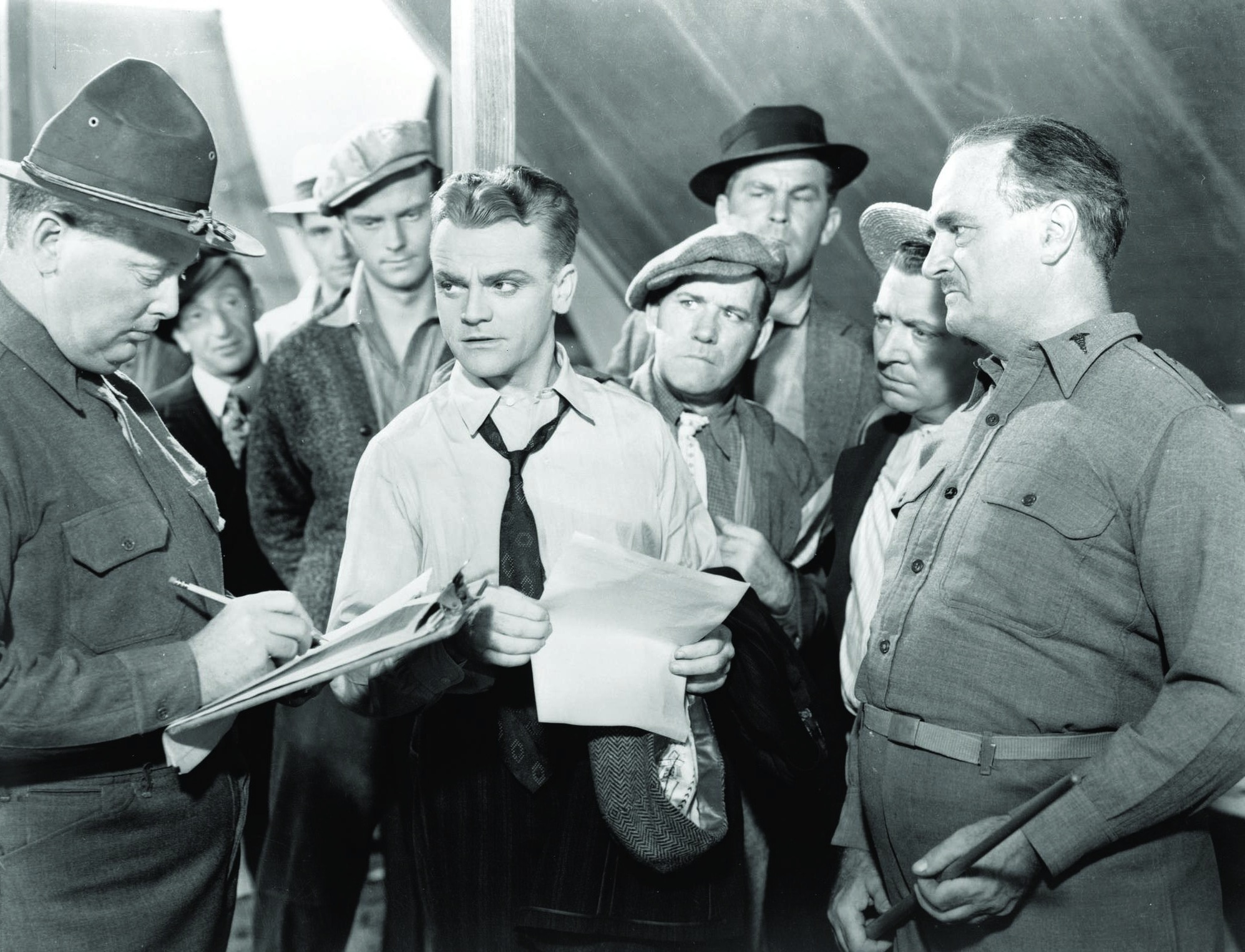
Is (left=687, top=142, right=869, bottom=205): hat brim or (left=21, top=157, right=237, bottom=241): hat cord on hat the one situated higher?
(left=21, top=157, right=237, bottom=241): hat cord on hat

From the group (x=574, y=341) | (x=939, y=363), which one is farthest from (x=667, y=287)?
(x=574, y=341)

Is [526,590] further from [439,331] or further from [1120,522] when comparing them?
[439,331]

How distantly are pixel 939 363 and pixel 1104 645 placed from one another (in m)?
1.22

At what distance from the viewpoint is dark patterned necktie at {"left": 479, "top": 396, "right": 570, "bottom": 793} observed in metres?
2.44

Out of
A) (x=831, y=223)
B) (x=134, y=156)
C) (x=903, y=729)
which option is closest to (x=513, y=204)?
(x=134, y=156)

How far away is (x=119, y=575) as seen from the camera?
1.98 metres

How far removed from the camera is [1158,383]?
76.9 inches

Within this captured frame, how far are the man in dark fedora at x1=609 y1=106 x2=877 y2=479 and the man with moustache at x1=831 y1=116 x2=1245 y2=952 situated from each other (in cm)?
140

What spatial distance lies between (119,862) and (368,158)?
246 cm

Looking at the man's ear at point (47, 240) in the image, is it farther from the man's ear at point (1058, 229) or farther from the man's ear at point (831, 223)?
the man's ear at point (831, 223)

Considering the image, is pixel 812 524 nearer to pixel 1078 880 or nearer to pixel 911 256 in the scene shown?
pixel 911 256

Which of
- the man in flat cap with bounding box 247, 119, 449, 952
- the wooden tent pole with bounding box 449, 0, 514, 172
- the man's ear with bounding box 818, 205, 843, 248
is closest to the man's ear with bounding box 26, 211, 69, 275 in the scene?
the wooden tent pole with bounding box 449, 0, 514, 172

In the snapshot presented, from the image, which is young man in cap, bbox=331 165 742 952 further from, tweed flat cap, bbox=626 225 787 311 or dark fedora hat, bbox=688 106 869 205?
dark fedora hat, bbox=688 106 869 205

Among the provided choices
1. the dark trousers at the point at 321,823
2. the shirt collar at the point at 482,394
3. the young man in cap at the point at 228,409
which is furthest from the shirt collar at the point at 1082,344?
the young man in cap at the point at 228,409
